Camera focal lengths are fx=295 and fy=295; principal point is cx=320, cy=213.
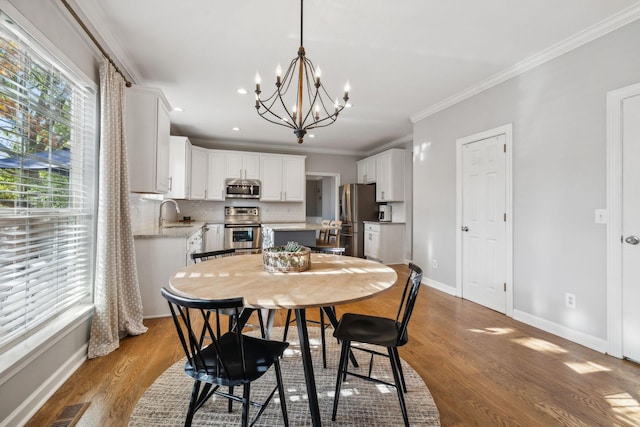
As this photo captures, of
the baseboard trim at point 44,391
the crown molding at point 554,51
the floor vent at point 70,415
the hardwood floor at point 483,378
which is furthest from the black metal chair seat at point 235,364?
the crown molding at point 554,51

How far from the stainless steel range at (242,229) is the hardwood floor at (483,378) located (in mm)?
3036

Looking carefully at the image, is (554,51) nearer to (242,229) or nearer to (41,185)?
(41,185)

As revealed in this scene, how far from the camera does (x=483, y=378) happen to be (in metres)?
1.93

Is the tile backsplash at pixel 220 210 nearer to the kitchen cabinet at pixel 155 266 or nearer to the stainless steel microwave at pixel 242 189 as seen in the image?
the stainless steel microwave at pixel 242 189

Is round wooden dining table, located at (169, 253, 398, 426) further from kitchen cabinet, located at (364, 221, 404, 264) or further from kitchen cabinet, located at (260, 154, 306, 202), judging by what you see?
kitchen cabinet, located at (260, 154, 306, 202)

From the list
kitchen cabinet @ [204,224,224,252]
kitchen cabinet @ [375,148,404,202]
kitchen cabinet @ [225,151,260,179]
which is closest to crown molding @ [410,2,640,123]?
kitchen cabinet @ [375,148,404,202]

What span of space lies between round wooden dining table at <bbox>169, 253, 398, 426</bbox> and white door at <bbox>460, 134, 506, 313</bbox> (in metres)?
2.00

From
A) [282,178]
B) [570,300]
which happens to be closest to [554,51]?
[570,300]

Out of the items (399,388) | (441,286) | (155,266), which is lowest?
(441,286)

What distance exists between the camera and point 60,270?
6.33 feet

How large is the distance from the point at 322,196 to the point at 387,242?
314 cm

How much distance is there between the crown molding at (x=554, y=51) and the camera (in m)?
2.14

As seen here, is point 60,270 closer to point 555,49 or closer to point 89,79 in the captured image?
point 89,79

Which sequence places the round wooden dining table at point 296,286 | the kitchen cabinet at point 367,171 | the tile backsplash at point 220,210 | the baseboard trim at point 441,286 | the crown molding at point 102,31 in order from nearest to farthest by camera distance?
the round wooden dining table at point 296,286, the crown molding at point 102,31, the baseboard trim at point 441,286, the tile backsplash at point 220,210, the kitchen cabinet at point 367,171
